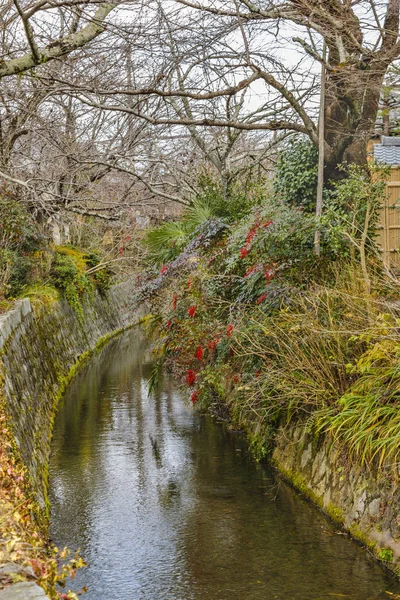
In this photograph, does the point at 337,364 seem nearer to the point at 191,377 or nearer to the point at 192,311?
the point at 192,311

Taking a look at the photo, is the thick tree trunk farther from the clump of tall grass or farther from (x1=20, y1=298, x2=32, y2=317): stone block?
(x1=20, y1=298, x2=32, y2=317): stone block

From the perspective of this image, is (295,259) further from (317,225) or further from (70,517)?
(70,517)

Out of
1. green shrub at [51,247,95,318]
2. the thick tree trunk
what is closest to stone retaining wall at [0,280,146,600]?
green shrub at [51,247,95,318]

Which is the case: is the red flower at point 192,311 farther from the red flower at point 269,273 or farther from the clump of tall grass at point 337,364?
the red flower at point 269,273

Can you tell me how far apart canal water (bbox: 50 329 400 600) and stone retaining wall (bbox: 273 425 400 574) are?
168 mm

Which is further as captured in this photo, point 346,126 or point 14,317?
point 346,126

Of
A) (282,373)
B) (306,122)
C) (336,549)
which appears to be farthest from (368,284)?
(306,122)

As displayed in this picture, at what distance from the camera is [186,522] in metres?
9.05

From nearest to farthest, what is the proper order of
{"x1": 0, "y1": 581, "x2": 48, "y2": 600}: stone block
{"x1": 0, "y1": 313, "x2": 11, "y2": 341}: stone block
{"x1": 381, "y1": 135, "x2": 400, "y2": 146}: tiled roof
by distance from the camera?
{"x1": 0, "y1": 581, "x2": 48, "y2": 600}: stone block, {"x1": 0, "y1": 313, "x2": 11, "y2": 341}: stone block, {"x1": 381, "y1": 135, "x2": 400, "y2": 146}: tiled roof

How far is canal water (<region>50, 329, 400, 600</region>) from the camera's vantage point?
24.0ft

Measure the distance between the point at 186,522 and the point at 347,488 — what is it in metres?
2.01

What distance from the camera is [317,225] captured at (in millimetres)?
10711

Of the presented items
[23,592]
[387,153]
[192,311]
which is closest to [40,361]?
[192,311]

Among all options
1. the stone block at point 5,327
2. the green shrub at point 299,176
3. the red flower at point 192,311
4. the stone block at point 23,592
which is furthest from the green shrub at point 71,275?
the stone block at point 23,592
